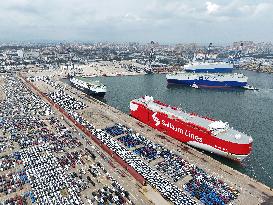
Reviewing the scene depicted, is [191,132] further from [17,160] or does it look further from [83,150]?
[17,160]

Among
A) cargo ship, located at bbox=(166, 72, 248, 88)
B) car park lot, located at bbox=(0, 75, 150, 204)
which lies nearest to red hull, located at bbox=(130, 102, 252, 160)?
car park lot, located at bbox=(0, 75, 150, 204)

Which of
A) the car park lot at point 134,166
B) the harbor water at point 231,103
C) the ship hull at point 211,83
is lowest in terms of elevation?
the harbor water at point 231,103

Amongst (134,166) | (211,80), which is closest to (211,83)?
(211,80)

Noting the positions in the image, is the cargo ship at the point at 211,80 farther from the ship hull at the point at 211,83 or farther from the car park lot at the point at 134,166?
the car park lot at the point at 134,166

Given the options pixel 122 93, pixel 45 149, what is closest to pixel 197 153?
pixel 45 149

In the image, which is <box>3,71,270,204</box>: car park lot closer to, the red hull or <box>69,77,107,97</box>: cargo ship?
the red hull

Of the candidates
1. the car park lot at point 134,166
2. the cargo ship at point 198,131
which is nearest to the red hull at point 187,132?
the cargo ship at point 198,131
